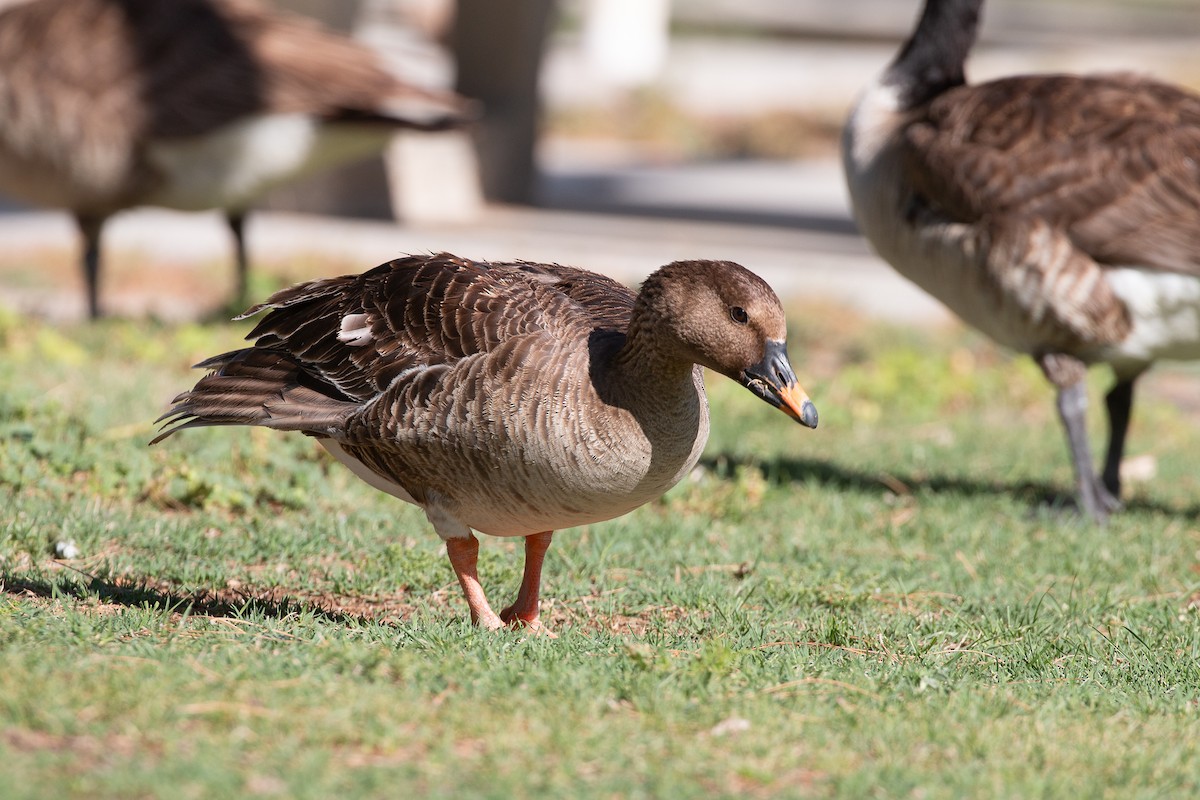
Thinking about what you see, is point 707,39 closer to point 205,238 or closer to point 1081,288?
point 205,238

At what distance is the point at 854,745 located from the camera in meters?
3.47

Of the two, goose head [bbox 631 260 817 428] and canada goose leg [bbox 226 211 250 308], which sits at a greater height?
goose head [bbox 631 260 817 428]

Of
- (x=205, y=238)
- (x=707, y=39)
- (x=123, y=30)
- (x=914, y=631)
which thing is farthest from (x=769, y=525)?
(x=707, y=39)

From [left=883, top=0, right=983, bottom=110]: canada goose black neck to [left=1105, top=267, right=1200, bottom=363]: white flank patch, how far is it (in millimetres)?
1630

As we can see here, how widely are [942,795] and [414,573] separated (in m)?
2.38

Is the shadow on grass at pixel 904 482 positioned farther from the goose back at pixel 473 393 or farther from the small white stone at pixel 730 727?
the small white stone at pixel 730 727

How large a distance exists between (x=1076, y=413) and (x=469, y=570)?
3307mm

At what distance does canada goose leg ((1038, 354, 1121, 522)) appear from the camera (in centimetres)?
648

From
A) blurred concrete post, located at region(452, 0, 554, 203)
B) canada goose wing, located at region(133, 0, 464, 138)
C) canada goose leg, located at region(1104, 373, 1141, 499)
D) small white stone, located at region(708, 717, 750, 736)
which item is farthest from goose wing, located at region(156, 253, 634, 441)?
blurred concrete post, located at region(452, 0, 554, 203)

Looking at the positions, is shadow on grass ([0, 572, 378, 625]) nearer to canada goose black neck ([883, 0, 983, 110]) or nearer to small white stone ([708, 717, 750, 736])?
small white stone ([708, 717, 750, 736])

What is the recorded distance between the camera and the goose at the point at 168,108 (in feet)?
29.6

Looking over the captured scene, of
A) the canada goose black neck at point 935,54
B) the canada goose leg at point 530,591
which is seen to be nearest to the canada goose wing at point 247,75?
the canada goose black neck at point 935,54

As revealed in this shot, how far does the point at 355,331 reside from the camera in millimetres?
4492

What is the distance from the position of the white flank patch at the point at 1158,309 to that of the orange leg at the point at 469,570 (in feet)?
10.7
